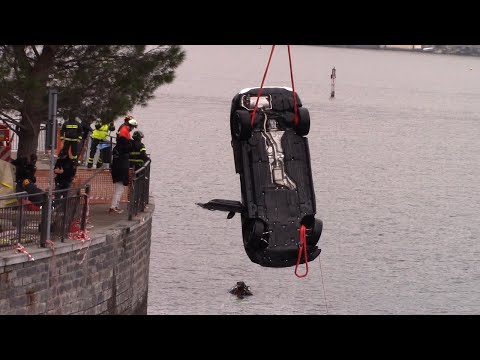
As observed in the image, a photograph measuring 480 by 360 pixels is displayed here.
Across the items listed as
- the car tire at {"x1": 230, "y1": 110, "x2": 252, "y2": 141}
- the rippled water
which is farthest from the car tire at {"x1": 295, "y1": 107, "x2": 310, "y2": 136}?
the rippled water

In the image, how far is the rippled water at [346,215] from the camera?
2942 centimetres

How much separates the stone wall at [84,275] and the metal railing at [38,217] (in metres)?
0.22

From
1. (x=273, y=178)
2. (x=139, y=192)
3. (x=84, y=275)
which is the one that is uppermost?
(x=273, y=178)

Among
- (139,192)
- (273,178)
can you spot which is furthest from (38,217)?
(273,178)

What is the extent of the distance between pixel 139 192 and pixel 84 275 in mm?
3533

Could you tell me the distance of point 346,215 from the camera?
4159 centimetres

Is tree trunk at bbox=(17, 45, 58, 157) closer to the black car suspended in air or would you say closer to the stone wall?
the stone wall

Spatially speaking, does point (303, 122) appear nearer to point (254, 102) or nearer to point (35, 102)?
point (254, 102)

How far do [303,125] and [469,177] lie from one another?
147 feet
